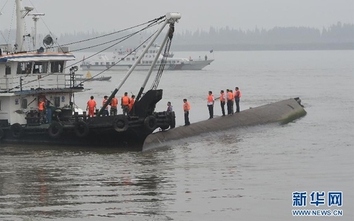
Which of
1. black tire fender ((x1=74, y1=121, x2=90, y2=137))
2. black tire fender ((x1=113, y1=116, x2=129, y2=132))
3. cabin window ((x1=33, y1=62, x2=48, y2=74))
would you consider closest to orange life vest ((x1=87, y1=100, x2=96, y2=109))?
black tire fender ((x1=74, y1=121, x2=90, y2=137))

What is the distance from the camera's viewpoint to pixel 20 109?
106 ft

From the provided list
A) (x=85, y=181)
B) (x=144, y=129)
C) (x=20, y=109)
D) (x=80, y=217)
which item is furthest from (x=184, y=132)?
(x=80, y=217)

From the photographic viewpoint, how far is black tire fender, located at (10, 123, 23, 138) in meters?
31.5

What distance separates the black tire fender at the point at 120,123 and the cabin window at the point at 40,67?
5073 millimetres

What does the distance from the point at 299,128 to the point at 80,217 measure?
21.2 meters

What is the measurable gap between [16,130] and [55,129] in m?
2.14

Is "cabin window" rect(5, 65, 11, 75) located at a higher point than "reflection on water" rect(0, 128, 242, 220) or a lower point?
higher

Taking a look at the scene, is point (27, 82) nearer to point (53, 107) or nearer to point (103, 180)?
point (53, 107)

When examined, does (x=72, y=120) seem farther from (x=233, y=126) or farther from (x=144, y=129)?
(x=233, y=126)

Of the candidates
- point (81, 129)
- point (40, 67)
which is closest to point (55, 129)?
point (81, 129)

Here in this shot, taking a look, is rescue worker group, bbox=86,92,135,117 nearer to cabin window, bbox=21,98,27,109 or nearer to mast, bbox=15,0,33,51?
cabin window, bbox=21,98,27,109

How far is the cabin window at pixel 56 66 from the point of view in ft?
107

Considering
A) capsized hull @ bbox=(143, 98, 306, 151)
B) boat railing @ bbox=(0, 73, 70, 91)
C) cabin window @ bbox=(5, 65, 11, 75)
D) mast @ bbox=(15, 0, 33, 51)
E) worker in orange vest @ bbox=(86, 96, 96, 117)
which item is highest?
mast @ bbox=(15, 0, 33, 51)

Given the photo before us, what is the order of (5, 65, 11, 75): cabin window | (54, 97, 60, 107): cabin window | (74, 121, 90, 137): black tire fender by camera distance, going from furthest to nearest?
1. (54, 97, 60, 107): cabin window
2. (5, 65, 11, 75): cabin window
3. (74, 121, 90, 137): black tire fender
